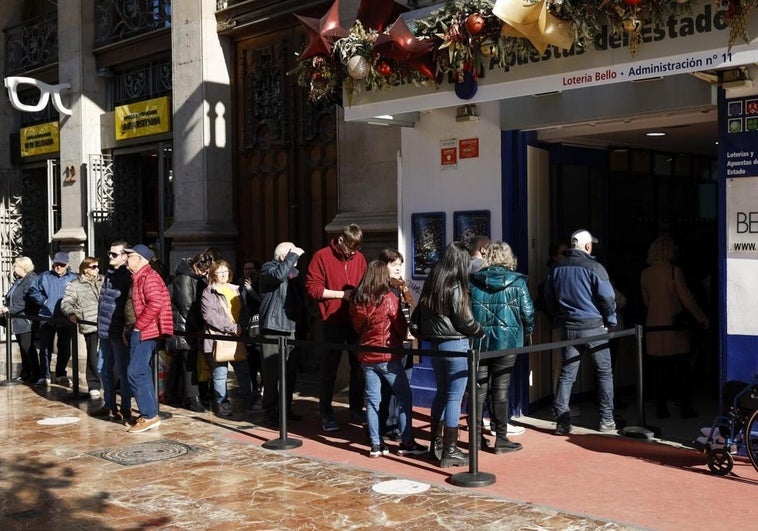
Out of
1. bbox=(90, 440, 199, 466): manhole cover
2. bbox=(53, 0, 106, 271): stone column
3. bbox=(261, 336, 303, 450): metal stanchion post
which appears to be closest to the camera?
bbox=(90, 440, 199, 466): manhole cover

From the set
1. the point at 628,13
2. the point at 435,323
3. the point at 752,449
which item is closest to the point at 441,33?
the point at 628,13

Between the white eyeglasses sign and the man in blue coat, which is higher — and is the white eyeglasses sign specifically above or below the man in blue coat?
above

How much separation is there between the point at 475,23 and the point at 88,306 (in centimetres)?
622

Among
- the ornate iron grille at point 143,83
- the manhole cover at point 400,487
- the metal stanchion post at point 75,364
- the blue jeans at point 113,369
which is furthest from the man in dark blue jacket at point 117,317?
the ornate iron grille at point 143,83

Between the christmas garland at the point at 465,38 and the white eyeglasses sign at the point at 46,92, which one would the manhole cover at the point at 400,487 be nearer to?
the christmas garland at the point at 465,38

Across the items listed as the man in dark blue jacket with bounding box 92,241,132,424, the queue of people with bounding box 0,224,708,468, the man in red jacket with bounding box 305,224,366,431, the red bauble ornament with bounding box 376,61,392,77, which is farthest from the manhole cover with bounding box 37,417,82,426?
the red bauble ornament with bounding box 376,61,392,77

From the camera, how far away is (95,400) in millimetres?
11422

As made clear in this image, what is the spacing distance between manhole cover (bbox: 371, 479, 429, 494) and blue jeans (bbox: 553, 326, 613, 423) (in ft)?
7.18

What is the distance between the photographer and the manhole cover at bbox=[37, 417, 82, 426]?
9961mm

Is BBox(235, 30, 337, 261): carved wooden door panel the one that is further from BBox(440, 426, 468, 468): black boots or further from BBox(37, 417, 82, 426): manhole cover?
BBox(440, 426, 468, 468): black boots

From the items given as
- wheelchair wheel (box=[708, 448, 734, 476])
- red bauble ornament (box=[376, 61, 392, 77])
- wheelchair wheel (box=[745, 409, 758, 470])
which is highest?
red bauble ornament (box=[376, 61, 392, 77])

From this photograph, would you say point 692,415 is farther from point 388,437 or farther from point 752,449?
point 388,437

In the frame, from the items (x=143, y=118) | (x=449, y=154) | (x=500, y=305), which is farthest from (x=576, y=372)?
(x=143, y=118)

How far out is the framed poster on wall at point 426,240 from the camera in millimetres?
10016
